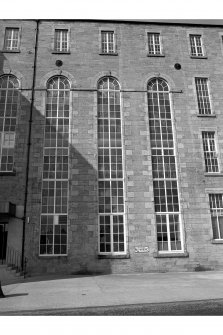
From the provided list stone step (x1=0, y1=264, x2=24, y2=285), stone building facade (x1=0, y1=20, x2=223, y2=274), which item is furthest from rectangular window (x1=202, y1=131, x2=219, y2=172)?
stone step (x1=0, y1=264, x2=24, y2=285)

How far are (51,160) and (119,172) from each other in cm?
445

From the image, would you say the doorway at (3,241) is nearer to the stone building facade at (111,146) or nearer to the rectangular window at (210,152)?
the stone building facade at (111,146)

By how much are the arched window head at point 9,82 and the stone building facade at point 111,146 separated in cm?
7

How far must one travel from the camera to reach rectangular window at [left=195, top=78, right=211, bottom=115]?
2083cm

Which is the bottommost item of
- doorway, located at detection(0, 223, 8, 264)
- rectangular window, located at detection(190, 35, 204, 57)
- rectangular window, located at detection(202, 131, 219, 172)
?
doorway, located at detection(0, 223, 8, 264)

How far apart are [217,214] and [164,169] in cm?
435

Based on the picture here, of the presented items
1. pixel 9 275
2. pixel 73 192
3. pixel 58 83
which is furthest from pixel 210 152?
pixel 9 275

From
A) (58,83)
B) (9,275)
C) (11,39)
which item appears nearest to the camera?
(9,275)

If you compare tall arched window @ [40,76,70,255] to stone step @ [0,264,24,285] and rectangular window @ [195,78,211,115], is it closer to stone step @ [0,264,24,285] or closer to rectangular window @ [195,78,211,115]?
stone step @ [0,264,24,285]

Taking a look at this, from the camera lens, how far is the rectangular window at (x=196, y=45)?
22203 millimetres

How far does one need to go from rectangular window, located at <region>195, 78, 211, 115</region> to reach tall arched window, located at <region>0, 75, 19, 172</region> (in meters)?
12.8

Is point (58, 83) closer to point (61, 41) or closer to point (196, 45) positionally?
point (61, 41)

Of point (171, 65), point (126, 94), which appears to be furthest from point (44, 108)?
point (171, 65)

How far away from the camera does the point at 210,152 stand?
65.1 feet
